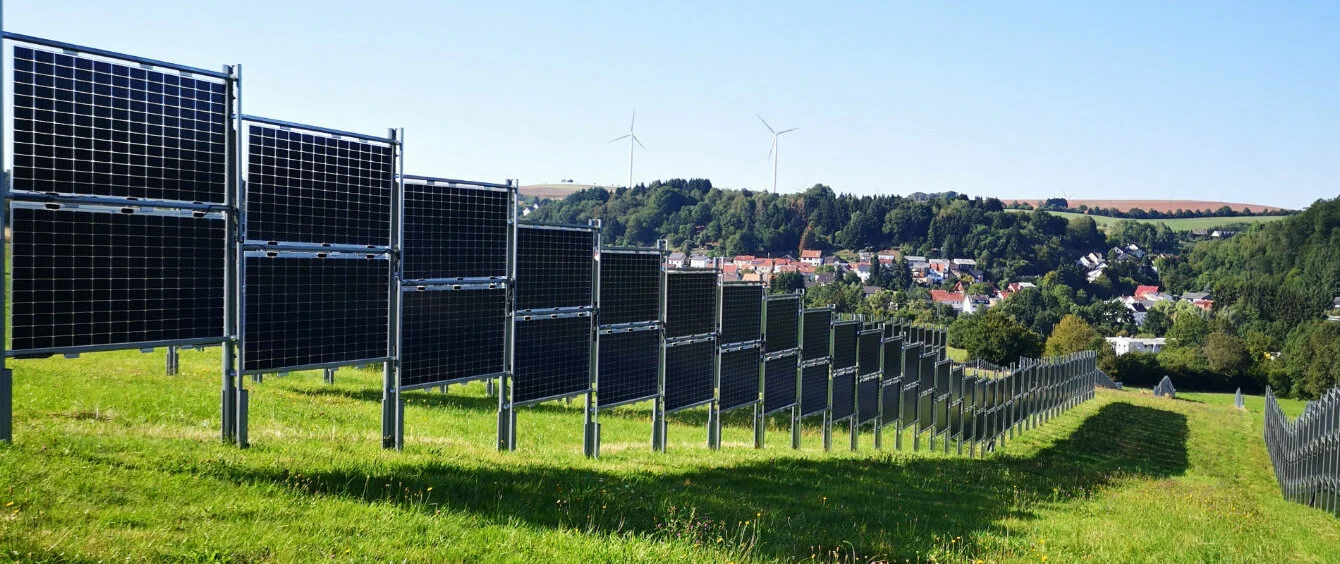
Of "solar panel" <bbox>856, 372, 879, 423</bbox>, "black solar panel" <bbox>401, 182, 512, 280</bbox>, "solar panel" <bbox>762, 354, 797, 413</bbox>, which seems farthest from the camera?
"solar panel" <bbox>856, 372, 879, 423</bbox>

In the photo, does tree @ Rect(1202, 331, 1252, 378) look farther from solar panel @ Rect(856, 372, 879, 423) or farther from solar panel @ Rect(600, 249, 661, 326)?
solar panel @ Rect(600, 249, 661, 326)

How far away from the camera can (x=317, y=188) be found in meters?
12.0

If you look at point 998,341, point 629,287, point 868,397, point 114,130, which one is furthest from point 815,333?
point 998,341

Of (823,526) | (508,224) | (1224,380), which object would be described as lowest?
(1224,380)

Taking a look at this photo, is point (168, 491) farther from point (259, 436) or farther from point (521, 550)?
point (259, 436)

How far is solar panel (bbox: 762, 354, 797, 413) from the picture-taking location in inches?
808

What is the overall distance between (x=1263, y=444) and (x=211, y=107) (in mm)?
49321

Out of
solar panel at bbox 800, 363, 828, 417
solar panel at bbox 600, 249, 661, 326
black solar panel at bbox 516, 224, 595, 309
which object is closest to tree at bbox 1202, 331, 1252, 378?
solar panel at bbox 800, 363, 828, 417

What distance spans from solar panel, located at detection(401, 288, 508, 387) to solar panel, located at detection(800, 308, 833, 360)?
9.37 m

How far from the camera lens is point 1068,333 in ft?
408

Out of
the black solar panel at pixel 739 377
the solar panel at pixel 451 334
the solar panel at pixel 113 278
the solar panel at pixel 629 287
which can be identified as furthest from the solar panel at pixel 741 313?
the solar panel at pixel 113 278

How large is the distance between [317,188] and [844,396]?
15.6 meters

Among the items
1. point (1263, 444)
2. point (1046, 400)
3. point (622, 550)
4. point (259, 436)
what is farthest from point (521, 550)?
point (1263, 444)

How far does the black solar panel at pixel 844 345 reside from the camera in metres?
23.5
